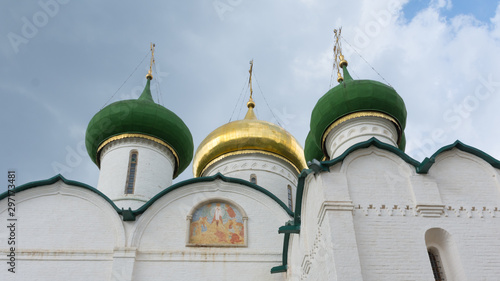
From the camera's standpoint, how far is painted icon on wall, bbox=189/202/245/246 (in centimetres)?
682

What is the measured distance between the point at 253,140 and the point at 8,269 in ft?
18.5

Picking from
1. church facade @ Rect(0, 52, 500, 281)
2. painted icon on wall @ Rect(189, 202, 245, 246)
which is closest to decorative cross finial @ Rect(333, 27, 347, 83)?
church facade @ Rect(0, 52, 500, 281)

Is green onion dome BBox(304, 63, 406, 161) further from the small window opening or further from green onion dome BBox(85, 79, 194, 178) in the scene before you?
green onion dome BBox(85, 79, 194, 178)

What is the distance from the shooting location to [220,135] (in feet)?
34.8

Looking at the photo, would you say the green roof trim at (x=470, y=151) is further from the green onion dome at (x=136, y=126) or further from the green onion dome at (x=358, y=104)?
the green onion dome at (x=136, y=126)

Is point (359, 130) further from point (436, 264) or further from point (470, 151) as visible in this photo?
point (436, 264)

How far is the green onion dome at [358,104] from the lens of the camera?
8117 millimetres

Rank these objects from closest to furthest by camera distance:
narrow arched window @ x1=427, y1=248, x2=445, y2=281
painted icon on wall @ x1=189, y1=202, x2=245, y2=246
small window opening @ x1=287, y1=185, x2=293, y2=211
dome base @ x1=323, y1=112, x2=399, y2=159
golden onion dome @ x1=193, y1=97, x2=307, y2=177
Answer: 1. narrow arched window @ x1=427, y1=248, x2=445, y2=281
2. painted icon on wall @ x1=189, y1=202, x2=245, y2=246
3. dome base @ x1=323, y1=112, x2=399, y2=159
4. small window opening @ x1=287, y1=185, x2=293, y2=211
5. golden onion dome @ x1=193, y1=97, x2=307, y2=177

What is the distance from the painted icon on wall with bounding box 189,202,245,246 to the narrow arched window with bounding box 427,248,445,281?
293cm

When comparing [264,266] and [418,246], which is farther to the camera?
[264,266]

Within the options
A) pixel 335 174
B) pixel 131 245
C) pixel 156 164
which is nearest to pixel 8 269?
pixel 131 245

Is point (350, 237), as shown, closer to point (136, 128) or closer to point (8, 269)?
point (8, 269)

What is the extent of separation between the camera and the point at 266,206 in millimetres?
7332

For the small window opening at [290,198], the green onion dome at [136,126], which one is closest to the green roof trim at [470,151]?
the small window opening at [290,198]
